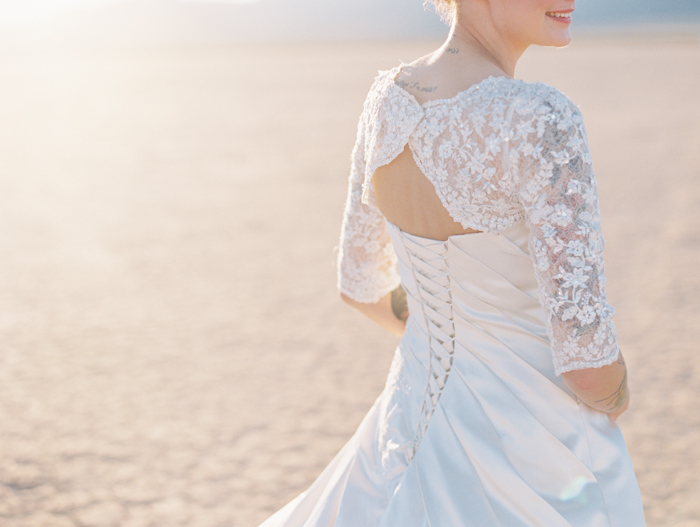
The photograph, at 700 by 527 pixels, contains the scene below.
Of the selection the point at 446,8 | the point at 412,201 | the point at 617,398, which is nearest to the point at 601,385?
the point at 617,398

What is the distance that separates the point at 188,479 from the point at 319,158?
9585 mm

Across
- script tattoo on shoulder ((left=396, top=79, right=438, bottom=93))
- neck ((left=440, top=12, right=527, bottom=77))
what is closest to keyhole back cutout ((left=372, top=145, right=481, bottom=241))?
script tattoo on shoulder ((left=396, top=79, right=438, bottom=93))

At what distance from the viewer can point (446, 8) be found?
4.71 feet

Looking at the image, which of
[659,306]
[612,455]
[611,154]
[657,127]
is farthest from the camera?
[657,127]

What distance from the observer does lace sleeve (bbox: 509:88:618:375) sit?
116cm

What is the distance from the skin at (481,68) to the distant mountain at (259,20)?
124309mm

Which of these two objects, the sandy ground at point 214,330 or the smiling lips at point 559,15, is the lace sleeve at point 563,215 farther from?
the sandy ground at point 214,330

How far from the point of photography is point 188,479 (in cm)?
332

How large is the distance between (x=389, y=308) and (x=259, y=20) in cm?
16937

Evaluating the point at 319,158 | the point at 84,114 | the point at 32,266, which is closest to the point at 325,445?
the point at 32,266

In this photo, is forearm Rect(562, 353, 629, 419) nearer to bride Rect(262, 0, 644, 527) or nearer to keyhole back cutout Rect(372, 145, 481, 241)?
bride Rect(262, 0, 644, 527)

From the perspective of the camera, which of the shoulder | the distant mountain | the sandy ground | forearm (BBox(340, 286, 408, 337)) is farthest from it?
the distant mountain

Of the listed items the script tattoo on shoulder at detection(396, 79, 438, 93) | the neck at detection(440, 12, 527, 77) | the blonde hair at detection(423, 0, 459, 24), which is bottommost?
the script tattoo on shoulder at detection(396, 79, 438, 93)

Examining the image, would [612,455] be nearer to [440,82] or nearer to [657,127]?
[440,82]
